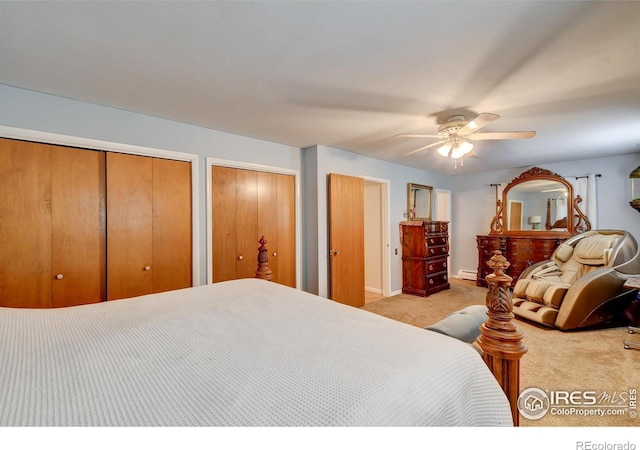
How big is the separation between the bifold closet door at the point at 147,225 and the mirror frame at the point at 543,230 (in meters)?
5.41

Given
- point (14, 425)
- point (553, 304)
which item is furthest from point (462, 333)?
point (553, 304)

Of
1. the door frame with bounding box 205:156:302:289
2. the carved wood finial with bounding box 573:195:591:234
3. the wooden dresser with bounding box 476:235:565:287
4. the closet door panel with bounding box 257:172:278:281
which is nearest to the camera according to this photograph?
the door frame with bounding box 205:156:302:289

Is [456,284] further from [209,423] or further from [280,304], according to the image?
[209,423]

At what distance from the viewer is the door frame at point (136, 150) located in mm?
2015

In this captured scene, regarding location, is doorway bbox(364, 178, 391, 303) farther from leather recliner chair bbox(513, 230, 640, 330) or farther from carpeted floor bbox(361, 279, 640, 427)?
leather recliner chair bbox(513, 230, 640, 330)

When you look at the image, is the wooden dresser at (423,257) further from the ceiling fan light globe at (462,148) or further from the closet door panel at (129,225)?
the closet door panel at (129,225)

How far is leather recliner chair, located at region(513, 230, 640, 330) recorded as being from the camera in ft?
9.63

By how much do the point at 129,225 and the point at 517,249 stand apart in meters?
5.85

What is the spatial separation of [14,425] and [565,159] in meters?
6.32

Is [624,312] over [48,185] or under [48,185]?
under

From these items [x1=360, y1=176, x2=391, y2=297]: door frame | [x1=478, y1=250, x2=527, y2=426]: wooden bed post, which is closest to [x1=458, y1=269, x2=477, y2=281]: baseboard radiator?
[x1=360, y1=176, x2=391, y2=297]: door frame

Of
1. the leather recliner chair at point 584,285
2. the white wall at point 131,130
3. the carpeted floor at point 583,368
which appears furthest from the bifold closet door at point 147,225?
the leather recliner chair at point 584,285

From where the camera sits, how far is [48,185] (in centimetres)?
211

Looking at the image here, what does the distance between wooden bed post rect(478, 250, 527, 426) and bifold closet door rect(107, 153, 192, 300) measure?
2.64 meters
